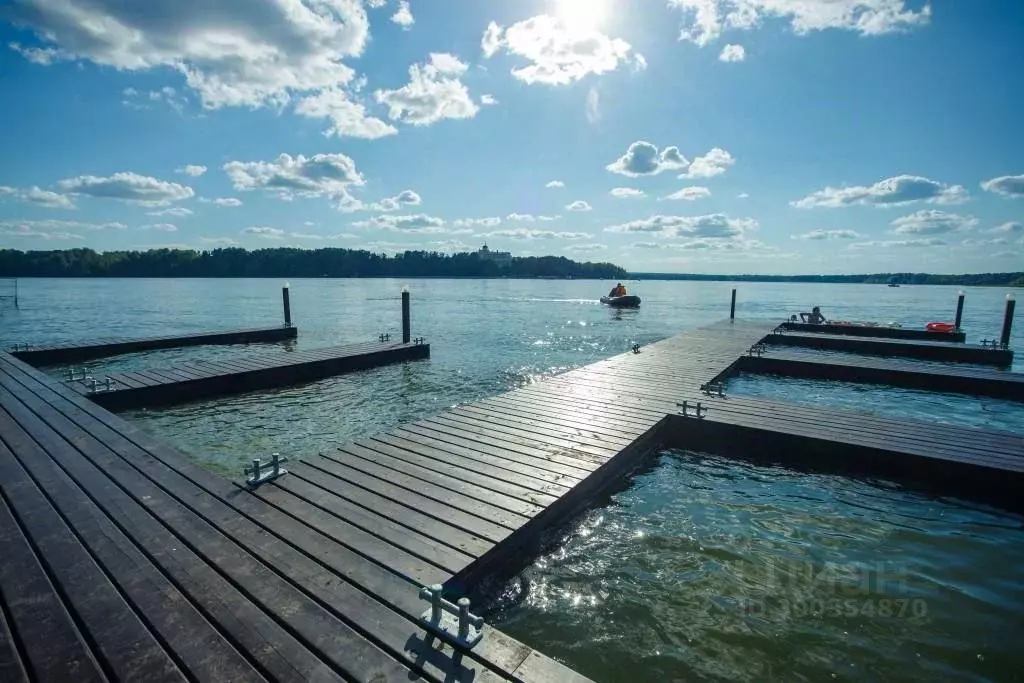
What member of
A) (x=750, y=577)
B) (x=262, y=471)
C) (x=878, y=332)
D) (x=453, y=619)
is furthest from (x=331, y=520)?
(x=878, y=332)

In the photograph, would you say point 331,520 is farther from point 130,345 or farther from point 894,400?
point 130,345

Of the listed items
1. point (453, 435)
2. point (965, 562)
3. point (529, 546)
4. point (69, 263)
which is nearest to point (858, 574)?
point (965, 562)

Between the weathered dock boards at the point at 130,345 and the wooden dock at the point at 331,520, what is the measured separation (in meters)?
8.43

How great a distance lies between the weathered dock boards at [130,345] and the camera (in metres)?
15.5

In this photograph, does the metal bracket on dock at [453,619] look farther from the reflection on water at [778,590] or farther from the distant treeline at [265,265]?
the distant treeline at [265,265]

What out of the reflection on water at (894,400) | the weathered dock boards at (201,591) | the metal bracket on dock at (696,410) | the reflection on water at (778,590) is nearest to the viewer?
the weathered dock boards at (201,591)

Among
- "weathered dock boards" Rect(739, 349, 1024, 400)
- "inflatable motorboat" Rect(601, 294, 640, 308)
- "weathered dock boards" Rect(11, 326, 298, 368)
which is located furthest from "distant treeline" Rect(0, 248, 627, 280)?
"weathered dock boards" Rect(739, 349, 1024, 400)

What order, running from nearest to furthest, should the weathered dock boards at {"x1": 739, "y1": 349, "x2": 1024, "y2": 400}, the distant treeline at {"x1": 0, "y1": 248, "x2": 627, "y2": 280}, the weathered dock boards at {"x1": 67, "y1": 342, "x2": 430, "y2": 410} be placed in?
the weathered dock boards at {"x1": 67, "y1": 342, "x2": 430, "y2": 410}, the weathered dock boards at {"x1": 739, "y1": 349, "x2": 1024, "y2": 400}, the distant treeline at {"x1": 0, "y1": 248, "x2": 627, "y2": 280}

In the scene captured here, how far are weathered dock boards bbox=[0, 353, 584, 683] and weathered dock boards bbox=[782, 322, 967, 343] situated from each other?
969 inches

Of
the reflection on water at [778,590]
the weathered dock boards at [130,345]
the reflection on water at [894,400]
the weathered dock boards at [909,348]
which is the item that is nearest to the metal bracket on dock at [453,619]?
the reflection on water at [778,590]

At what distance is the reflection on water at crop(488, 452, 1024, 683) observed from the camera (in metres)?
3.72

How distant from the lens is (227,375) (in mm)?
12344

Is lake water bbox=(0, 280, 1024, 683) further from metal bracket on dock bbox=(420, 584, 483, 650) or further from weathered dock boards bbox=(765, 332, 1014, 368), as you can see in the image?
weathered dock boards bbox=(765, 332, 1014, 368)

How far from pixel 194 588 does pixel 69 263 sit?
5867 inches
